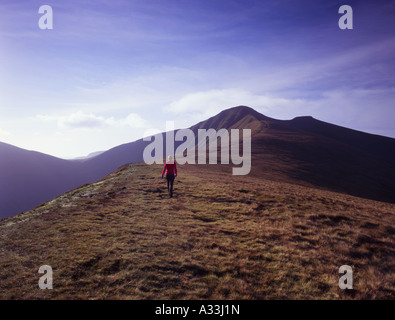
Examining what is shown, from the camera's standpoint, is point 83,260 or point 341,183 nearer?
point 83,260

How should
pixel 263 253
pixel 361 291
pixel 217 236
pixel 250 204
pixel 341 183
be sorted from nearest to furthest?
pixel 361 291, pixel 263 253, pixel 217 236, pixel 250 204, pixel 341 183

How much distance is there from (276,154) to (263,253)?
7181cm

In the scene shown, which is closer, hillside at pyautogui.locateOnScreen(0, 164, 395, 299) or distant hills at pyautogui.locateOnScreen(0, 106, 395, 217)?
hillside at pyautogui.locateOnScreen(0, 164, 395, 299)

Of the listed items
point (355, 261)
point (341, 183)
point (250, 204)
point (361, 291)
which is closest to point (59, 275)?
point (361, 291)

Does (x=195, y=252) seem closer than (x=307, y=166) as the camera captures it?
Yes

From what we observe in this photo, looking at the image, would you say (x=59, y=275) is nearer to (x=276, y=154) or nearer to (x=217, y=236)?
(x=217, y=236)

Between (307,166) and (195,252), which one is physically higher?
(307,166)

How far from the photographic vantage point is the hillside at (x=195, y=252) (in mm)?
7023

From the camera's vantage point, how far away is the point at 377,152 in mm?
148875

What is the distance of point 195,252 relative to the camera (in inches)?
376

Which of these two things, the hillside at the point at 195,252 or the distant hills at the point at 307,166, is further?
the distant hills at the point at 307,166

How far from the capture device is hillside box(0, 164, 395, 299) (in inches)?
277
